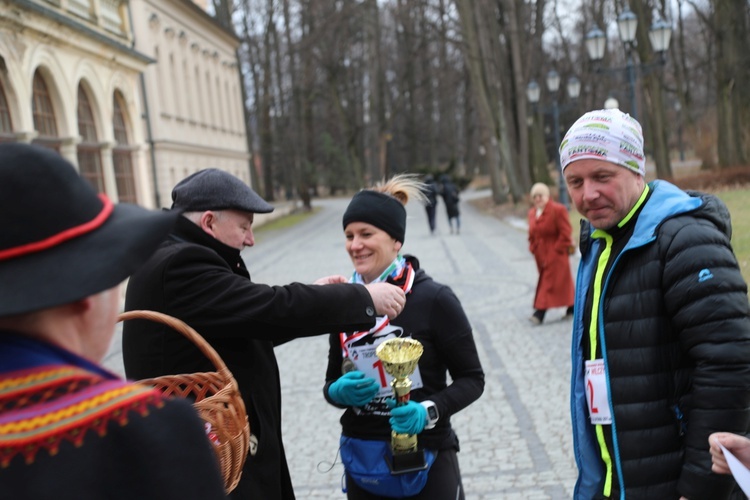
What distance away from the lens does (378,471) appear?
3.04 metres

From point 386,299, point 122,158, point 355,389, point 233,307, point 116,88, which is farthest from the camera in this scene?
point 122,158

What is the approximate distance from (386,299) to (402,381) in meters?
0.31

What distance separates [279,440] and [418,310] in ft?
2.53

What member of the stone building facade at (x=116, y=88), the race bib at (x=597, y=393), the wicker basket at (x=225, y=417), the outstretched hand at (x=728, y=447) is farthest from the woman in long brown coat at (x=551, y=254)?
the stone building facade at (x=116, y=88)

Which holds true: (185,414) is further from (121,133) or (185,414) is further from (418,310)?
(121,133)

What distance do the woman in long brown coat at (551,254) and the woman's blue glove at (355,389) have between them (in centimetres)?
749

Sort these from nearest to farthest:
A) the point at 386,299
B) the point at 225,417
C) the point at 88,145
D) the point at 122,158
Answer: the point at 225,417 < the point at 386,299 < the point at 88,145 < the point at 122,158

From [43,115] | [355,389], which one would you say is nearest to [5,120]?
[43,115]

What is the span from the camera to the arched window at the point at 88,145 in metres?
19.4

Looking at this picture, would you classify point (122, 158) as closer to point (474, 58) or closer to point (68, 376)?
point (474, 58)

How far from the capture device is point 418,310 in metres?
3.14

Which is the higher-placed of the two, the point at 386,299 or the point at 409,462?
the point at 386,299

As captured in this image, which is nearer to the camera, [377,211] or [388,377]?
[388,377]

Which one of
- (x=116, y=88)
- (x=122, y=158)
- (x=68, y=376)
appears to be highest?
(x=116, y=88)
